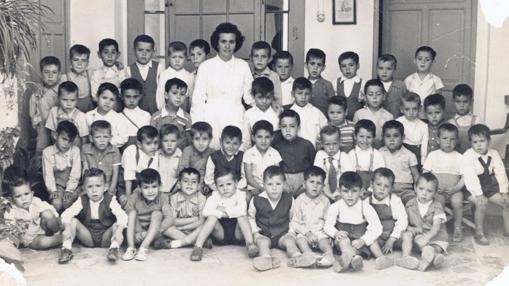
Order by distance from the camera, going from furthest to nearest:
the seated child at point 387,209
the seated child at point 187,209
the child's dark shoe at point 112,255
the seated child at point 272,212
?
1. the seated child at point 187,209
2. the seated child at point 272,212
3. the seated child at point 387,209
4. the child's dark shoe at point 112,255

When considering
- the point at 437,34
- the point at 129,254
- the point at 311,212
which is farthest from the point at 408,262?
the point at 437,34

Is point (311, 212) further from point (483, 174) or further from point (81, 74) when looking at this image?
point (81, 74)

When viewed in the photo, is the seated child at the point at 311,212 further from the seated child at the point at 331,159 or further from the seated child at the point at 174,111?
the seated child at the point at 174,111

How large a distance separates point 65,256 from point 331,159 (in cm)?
207

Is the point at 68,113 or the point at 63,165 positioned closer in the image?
the point at 63,165

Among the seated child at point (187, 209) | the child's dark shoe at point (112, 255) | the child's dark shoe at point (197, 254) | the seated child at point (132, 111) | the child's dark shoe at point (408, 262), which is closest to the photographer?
the child's dark shoe at point (408, 262)

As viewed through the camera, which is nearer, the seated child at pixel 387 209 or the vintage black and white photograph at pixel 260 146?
the vintage black and white photograph at pixel 260 146

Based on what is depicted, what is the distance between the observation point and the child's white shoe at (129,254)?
17.9 ft

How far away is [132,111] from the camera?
6.43 metres

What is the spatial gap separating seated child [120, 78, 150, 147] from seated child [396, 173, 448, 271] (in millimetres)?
2216

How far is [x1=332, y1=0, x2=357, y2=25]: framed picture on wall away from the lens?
722 cm

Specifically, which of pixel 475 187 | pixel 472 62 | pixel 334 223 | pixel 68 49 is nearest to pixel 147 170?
pixel 334 223

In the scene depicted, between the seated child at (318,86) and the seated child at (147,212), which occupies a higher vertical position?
the seated child at (318,86)

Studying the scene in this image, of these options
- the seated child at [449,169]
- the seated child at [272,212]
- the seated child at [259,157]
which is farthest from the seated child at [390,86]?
the seated child at [272,212]
